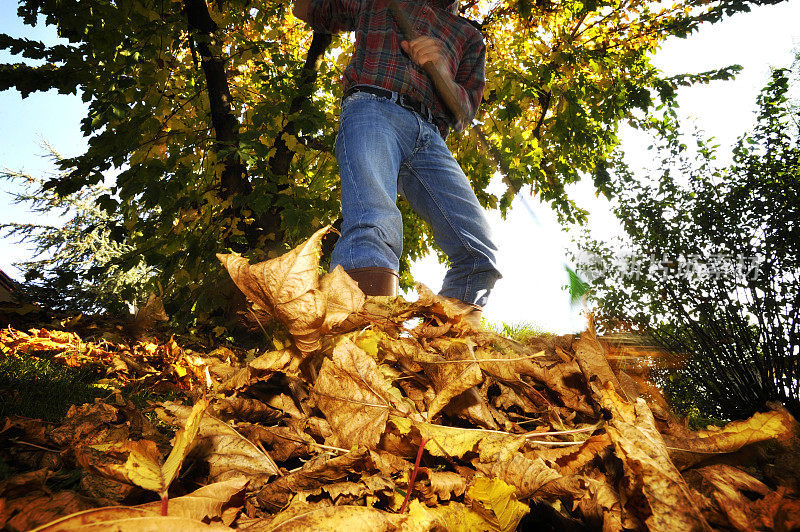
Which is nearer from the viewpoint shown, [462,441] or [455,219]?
[462,441]

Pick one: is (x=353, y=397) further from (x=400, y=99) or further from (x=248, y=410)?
(x=400, y=99)

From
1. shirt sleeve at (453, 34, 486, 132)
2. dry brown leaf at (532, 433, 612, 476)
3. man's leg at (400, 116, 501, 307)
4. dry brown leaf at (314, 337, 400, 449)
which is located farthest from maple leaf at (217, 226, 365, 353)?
shirt sleeve at (453, 34, 486, 132)

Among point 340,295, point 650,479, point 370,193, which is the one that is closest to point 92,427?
point 340,295

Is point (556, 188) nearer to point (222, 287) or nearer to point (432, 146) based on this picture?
point (432, 146)

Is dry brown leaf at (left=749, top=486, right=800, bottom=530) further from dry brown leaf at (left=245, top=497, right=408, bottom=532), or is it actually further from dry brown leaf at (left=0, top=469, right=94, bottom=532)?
dry brown leaf at (left=0, top=469, right=94, bottom=532)

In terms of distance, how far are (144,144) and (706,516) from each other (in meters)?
4.05

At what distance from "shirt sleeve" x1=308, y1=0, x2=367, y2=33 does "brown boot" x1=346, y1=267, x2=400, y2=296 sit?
5.81ft

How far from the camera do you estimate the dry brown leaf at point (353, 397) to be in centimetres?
68

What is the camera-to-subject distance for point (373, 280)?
1.64 metres

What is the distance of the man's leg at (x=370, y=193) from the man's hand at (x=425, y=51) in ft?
0.99

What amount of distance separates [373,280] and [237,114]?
14.4 feet

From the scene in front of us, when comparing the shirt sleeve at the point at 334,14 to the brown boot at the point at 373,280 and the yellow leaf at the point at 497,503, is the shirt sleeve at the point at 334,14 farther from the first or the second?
the yellow leaf at the point at 497,503

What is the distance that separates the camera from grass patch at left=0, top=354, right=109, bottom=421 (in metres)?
1.21

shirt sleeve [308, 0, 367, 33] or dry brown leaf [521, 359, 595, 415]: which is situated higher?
shirt sleeve [308, 0, 367, 33]
